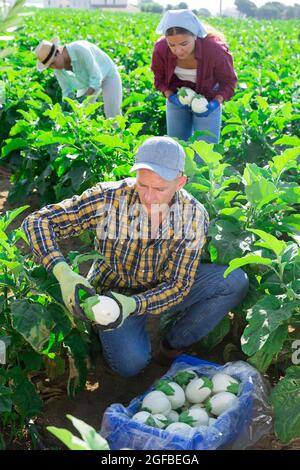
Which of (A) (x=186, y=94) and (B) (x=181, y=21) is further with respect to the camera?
(A) (x=186, y=94)

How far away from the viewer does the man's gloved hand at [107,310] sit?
2584mm

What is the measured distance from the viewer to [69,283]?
260 centimetres

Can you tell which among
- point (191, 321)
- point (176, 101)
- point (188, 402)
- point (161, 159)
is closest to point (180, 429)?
point (188, 402)

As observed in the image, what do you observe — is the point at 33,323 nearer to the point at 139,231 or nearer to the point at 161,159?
the point at 139,231

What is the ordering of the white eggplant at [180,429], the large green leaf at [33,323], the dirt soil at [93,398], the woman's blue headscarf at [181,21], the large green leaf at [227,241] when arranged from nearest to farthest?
1. the white eggplant at [180,429]
2. the large green leaf at [33,323]
3. the dirt soil at [93,398]
4. the large green leaf at [227,241]
5. the woman's blue headscarf at [181,21]

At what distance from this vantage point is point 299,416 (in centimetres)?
248

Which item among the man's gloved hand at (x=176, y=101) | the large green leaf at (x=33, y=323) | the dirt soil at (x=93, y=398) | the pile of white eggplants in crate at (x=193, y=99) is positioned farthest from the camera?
the man's gloved hand at (x=176, y=101)

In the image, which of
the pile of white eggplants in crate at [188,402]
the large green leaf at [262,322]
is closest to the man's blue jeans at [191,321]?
the pile of white eggplants in crate at [188,402]

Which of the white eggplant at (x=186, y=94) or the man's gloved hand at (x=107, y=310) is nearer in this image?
the man's gloved hand at (x=107, y=310)

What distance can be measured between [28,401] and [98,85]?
11.0 ft

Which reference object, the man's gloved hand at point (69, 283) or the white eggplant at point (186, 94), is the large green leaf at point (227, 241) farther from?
the white eggplant at point (186, 94)

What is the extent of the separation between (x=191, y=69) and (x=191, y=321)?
2.28 metres

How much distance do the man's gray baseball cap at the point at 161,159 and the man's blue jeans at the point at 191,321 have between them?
591mm
